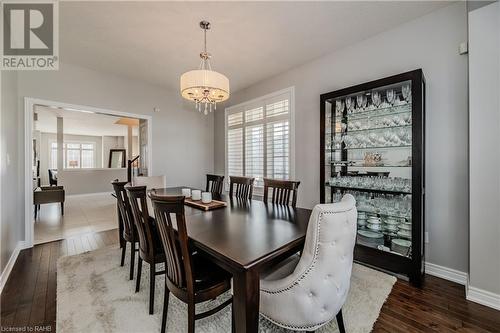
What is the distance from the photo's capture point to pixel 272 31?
8.35ft

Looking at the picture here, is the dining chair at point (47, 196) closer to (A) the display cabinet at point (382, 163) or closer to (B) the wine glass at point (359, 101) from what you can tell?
(A) the display cabinet at point (382, 163)

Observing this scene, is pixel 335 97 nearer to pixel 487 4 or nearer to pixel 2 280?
pixel 487 4

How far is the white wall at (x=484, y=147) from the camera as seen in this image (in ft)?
5.98

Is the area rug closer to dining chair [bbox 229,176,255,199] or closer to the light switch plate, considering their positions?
dining chair [bbox 229,176,255,199]

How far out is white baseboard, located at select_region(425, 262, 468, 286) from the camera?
84.0 inches

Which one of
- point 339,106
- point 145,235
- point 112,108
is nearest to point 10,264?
point 145,235

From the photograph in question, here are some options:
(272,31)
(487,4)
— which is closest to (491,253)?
(487,4)

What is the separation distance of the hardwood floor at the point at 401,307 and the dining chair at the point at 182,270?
1.11m

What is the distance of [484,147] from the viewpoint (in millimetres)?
1871

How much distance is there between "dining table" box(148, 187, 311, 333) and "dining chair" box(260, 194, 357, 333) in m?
0.16

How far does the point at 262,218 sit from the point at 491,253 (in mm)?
1992

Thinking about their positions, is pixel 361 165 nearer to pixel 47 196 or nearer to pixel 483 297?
pixel 483 297

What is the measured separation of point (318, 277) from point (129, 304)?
1.65m

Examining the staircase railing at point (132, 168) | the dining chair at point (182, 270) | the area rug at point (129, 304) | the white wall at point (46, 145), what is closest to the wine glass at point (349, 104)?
the area rug at point (129, 304)
